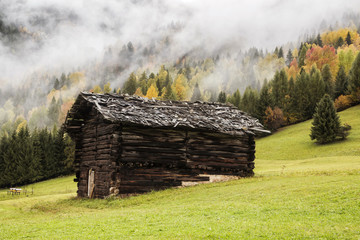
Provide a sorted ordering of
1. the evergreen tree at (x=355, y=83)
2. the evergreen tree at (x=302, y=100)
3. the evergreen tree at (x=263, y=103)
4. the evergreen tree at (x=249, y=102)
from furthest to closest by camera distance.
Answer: the evergreen tree at (x=249, y=102)
the evergreen tree at (x=302, y=100)
the evergreen tree at (x=263, y=103)
the evergreen tree at (x=355, y=83)

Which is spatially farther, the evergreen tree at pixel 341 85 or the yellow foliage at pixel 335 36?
the yellow foliage at pixel 335 36

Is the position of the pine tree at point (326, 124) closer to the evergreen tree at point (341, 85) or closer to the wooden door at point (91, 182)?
the evergreen tree at point (341, 85)

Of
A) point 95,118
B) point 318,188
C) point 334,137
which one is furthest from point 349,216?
point 334,137

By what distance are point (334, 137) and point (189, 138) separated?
41.9 metres

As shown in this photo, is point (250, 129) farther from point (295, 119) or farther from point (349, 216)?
point (295, 119)

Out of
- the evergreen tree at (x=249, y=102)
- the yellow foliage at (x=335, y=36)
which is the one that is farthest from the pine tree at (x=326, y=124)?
the yellow foliage at (x=335, y=36)

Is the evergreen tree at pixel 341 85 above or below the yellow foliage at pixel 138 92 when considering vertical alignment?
below

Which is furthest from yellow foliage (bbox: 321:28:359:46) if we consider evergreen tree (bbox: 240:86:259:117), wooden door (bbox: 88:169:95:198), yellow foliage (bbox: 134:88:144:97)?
wooden door (bbox: 88:169:95:198)

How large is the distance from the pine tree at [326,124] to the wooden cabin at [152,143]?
35.6 meters

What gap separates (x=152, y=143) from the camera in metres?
24.0

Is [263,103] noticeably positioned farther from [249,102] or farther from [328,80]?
[328,80]

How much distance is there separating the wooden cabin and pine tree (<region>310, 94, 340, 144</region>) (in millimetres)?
35559

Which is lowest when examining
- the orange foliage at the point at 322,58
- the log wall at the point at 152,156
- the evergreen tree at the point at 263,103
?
the log wall at the point at 152,156

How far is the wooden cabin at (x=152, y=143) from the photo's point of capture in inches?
903
